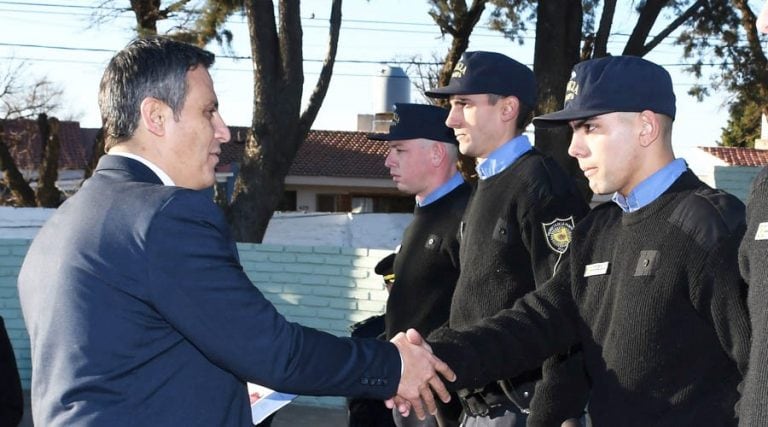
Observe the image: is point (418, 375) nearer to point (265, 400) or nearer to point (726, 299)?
point (265, 400)

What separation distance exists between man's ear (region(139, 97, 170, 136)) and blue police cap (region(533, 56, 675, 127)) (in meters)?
1.23

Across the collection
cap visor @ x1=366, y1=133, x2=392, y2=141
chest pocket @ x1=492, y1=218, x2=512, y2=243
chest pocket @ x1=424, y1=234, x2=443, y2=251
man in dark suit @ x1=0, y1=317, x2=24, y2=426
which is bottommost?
man in dark suit @ x1=0, y1=317, x2=24, y2=426

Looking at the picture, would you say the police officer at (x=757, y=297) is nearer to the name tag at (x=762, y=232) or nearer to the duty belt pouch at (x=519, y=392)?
the name tag at (x=762, y=232)

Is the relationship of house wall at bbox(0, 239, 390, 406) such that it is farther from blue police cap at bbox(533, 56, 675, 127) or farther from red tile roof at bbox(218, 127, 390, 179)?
red tile roof at bbox(218, 127, 390, 179)

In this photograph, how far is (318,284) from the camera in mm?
10039

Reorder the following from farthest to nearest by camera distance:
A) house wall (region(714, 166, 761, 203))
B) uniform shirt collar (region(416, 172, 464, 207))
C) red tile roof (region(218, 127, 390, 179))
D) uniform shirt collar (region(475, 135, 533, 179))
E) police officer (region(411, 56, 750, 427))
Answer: red tile roof (region(218, 127, 390, 179))
house wall (region(714, 166, 761, 203))
uniform shirt collar (region(416, 172, 464, 207))
uniform shirt collar (region(475, 135, 533, 179))
police officer (region(411, 56, 750, 427))

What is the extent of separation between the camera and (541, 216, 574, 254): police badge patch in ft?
13.2

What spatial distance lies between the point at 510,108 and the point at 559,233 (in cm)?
76

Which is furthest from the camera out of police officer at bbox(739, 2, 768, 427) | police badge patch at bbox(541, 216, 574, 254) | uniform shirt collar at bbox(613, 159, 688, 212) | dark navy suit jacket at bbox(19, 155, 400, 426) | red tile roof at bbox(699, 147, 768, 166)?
red tile roof at bbox(699, 147, 768, 166)

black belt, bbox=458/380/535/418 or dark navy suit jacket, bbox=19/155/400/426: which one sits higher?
dark navy suit jacket, bbox=19/155/400/426

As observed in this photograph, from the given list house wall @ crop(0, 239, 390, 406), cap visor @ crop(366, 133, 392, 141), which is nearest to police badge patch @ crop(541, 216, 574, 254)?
cap visor @ crop(366, 133, 392, 141)

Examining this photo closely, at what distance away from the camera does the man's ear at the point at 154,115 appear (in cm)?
284

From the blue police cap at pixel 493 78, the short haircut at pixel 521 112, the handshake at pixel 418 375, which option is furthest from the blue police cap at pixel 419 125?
the handshake at pixel 418 375

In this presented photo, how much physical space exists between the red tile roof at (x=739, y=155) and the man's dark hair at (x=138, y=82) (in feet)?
141
